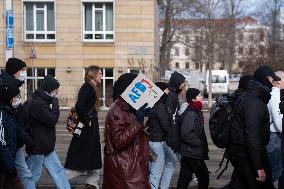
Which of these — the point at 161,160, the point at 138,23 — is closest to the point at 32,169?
the point at 161,160

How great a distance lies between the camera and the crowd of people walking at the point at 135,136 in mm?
5958

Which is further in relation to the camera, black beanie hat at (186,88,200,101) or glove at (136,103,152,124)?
black beanie hat at (186,88,200,101)

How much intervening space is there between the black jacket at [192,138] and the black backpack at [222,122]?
156 centimetres

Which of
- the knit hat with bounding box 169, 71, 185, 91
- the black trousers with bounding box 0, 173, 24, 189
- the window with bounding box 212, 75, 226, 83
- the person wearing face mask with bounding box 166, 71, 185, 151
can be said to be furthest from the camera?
the window with bounding box 212, 75, 226, 83

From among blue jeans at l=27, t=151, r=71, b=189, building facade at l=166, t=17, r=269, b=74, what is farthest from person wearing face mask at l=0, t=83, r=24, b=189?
building facade at l=166, t=17, r=269, b=74

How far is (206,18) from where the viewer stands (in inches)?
1577

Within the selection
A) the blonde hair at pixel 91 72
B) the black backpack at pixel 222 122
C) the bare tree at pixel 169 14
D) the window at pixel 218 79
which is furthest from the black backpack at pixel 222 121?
the window at pixel 218 79

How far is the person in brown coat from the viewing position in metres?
5.86

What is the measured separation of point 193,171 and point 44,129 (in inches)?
92.3

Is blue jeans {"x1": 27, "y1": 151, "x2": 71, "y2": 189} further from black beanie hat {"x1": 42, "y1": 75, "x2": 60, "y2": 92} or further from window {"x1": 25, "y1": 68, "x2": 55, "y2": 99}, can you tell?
window {"x1": 25, "y1": 68, "x2": 55, "y2": 99}

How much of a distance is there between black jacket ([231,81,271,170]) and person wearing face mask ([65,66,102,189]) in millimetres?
2951

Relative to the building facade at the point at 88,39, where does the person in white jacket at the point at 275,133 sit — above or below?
below

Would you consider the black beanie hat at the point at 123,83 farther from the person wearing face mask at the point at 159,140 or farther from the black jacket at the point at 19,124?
the person wearing face mask at the point at 159,140

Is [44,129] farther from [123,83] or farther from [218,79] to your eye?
[218,79]
